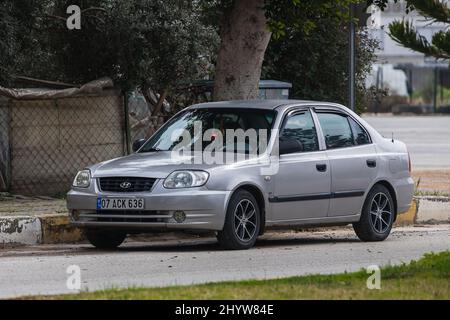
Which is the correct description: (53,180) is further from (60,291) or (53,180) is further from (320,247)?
(60,291)

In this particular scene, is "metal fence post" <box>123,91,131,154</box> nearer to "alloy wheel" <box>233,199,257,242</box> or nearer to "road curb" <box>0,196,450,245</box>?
"road curb" <box>0,196,450,245</box>

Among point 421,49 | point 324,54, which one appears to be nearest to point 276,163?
point 421,49

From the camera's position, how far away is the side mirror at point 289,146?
13445 mm

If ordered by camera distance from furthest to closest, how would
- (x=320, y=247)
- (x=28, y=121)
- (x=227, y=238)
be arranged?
(x=28, y=121), (x=320, y=247), (x=227, y=238)

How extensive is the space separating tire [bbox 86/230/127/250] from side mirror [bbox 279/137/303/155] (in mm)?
1872

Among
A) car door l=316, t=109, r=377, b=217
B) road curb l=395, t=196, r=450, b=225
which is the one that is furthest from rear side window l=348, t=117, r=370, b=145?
road curb l=395, t=196, r=450, b=225

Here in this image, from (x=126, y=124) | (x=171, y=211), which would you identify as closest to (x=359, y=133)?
(x=171, y=211)

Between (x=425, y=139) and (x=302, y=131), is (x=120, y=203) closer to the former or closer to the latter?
(x=302, y=131)

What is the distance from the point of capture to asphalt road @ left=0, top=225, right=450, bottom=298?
34.2 feet

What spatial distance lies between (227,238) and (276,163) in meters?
1.03

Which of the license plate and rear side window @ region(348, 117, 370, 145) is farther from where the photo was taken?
rear side window @ region(348, 117, 370, 145)

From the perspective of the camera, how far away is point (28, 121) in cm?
1705

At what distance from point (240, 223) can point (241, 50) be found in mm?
3863

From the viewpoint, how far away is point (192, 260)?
1204 cm
